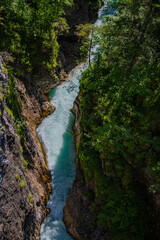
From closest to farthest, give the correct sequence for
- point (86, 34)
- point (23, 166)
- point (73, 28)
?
point (23, 166)
point (86, 34)
point (73, 28)

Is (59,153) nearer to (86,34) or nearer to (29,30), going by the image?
(86,34)

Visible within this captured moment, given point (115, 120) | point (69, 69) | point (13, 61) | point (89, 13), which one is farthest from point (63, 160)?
point (89, 13)

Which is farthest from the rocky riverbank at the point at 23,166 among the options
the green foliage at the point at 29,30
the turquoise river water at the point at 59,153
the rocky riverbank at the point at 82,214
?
the rocky riverbank at the point at 82,214

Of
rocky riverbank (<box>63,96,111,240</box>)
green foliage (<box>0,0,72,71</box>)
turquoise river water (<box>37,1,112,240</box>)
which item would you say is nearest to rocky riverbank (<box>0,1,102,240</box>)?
turquoise river water (<box>37,1,112,240</box>)

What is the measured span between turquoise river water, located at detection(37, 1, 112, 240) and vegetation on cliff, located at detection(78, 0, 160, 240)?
325cm

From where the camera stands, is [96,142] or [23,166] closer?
[96,142]

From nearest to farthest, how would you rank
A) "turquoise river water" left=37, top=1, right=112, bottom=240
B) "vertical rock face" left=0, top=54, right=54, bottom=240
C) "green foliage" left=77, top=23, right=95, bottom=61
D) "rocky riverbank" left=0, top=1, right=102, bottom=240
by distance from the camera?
1. "vertical rock face" left=0, top=54, right=54, bottom=240
2. "rocky riverbank" left=0, top=1, right=102, bottom=240
3. "green foliage" left=77, top=23, right=95, bottom=61
4. "turquoise river water" left=37, top=1, right=112, bottom=240

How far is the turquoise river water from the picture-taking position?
9469 mm

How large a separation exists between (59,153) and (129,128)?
289 inches

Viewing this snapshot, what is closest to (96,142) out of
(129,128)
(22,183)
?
(129,128)

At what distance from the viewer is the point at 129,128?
21.9 ft

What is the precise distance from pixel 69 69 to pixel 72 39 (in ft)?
12.7

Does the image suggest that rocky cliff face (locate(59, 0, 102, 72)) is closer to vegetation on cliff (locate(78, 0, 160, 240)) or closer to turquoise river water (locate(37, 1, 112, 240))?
turquoise river water (locate(37, 1, 112, 240))

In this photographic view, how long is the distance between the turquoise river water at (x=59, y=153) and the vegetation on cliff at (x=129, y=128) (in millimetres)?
3251
